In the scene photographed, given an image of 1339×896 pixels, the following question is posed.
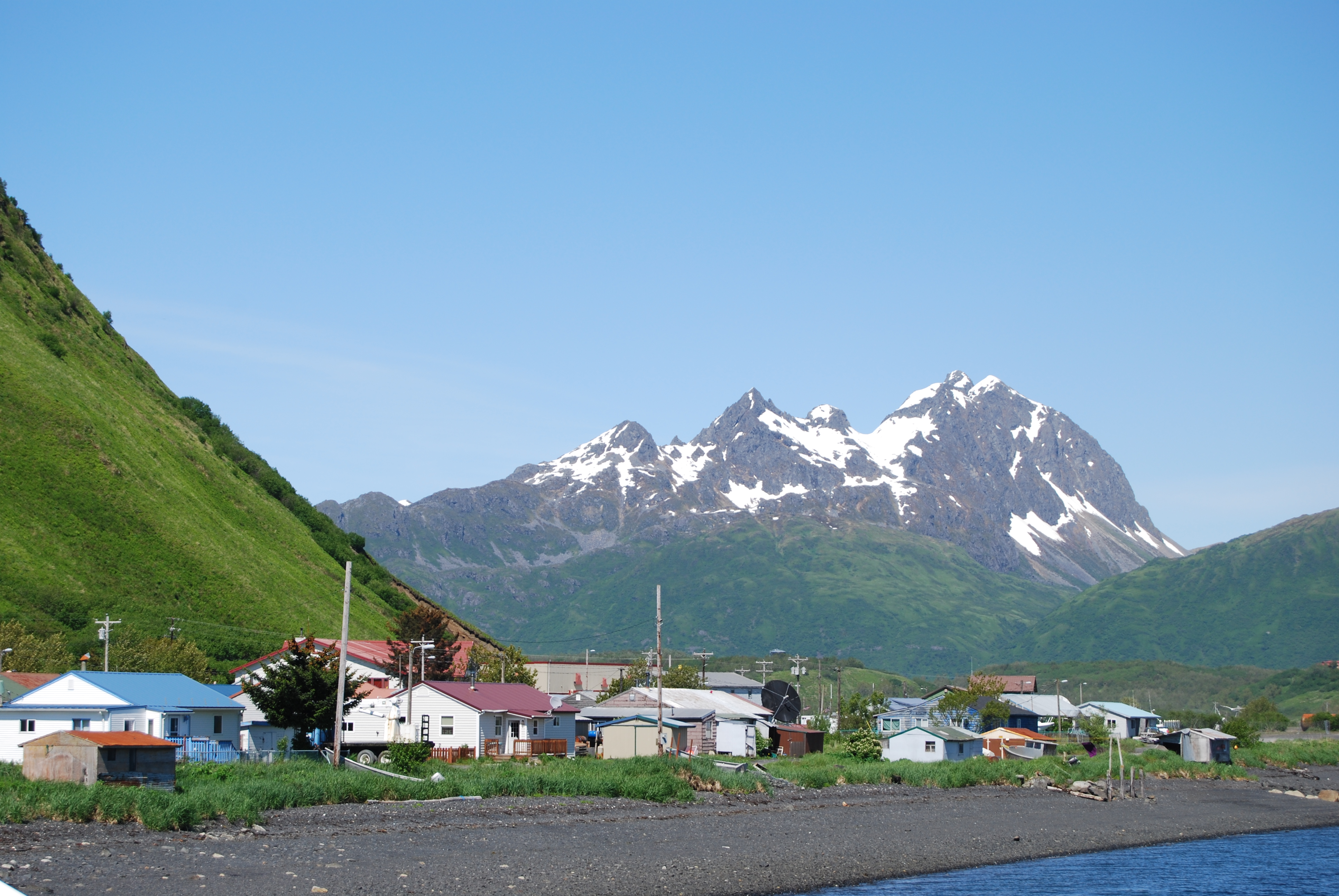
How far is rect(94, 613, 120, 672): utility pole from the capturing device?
63.5 metres

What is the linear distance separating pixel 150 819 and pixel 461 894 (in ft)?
32.6

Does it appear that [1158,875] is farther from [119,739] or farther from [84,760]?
[84,760]

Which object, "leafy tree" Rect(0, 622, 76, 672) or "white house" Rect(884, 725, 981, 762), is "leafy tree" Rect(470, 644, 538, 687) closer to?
"leafy tree" Rect(0, 622, 76, 672)

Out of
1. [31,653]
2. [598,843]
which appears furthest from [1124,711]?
[598,843]

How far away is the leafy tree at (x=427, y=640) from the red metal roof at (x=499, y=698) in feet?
48.2

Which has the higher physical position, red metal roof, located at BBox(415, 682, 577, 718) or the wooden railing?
red metal roof, located at BBox(415, 682, 577, 718)

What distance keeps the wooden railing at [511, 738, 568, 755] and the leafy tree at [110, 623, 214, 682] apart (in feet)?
74.6

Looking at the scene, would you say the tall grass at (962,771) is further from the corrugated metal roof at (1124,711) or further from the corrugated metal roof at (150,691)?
the corrugated metal roof at (1124,711)

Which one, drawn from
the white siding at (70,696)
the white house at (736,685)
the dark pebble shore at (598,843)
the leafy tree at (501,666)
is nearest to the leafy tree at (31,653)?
the white siding at (70,696)

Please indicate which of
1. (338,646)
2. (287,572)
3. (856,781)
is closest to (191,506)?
(287,572)

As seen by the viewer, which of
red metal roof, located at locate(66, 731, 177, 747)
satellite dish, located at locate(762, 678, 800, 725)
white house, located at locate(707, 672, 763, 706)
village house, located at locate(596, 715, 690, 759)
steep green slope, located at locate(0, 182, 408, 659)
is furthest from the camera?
white house, located at locate(707, 672, 763, 706)

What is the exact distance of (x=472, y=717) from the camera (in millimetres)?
62688

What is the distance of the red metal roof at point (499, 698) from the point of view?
208 feet

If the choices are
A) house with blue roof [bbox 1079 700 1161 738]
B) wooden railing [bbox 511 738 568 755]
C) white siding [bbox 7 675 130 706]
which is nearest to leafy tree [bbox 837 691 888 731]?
house with blue roof [bbox 1079 700 1161 738]
